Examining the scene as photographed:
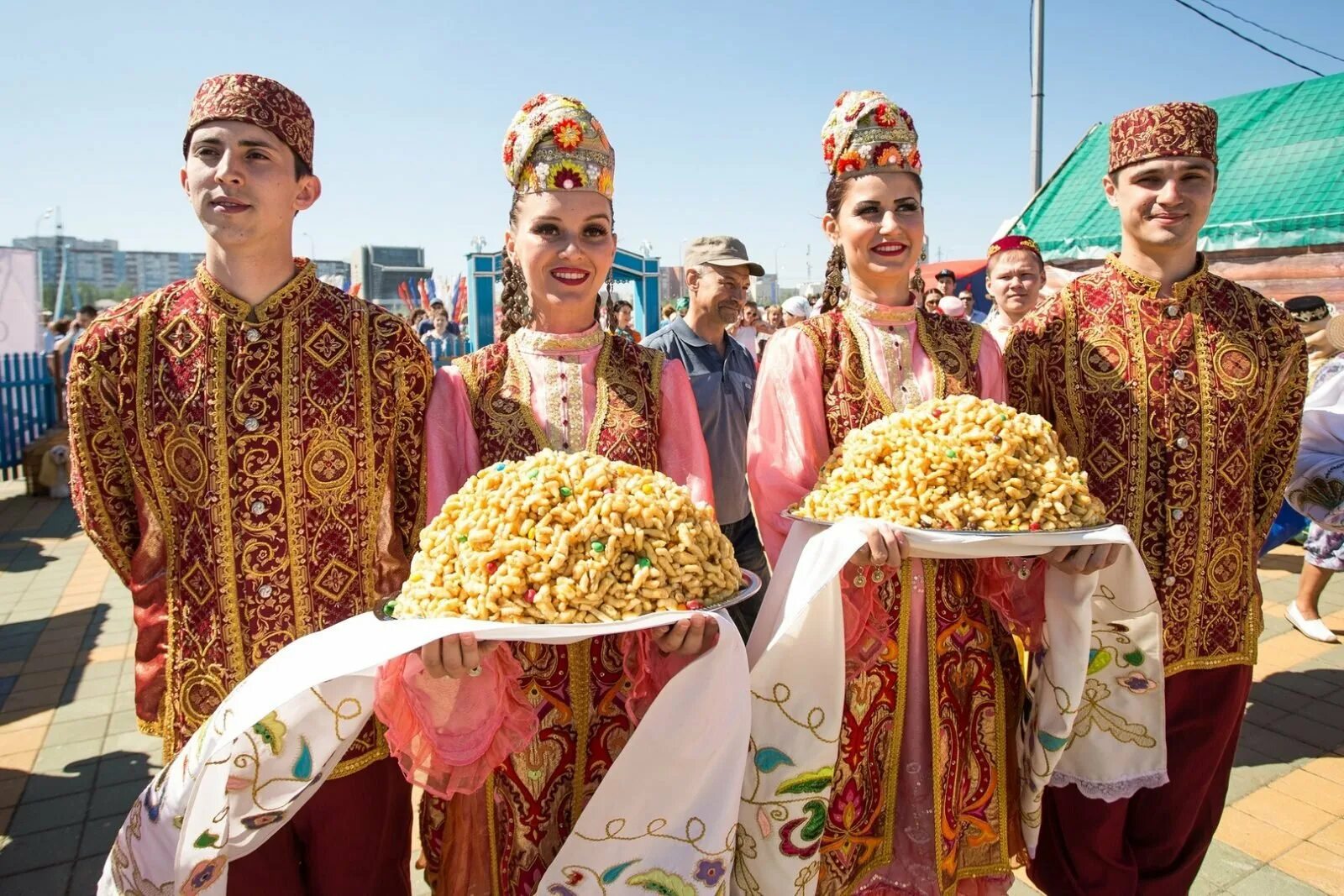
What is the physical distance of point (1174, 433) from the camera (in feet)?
8.27

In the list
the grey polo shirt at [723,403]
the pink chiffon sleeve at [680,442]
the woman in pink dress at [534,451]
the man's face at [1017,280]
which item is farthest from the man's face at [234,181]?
the man's face at [1017,280]

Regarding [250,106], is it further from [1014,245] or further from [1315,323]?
[1315,323]

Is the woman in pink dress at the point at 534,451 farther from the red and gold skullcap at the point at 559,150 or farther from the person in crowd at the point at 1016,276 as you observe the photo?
the person in crowd at the point at 1016,276

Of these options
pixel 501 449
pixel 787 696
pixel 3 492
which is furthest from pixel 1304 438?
pixel 3 492

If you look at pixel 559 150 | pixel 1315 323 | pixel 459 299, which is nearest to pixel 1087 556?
pixel 559 150

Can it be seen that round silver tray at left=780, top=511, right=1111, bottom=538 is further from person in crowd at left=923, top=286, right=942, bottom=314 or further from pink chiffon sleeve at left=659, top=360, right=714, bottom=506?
person in crowd at left=923, top=286, right=942, bottom=314

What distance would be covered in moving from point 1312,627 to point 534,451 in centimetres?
512

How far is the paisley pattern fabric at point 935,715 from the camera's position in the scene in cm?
229

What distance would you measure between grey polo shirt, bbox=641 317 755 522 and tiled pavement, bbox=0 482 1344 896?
1.92 m

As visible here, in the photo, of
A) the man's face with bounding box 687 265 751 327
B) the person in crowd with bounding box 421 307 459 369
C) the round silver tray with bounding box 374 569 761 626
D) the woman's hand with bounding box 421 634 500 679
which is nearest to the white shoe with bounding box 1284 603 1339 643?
the man's face with bounding box 687 265 751 327

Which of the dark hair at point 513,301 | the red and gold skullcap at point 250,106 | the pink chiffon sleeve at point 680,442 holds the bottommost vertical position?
the pink chiffon sleeve at point 680,442

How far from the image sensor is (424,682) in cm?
194

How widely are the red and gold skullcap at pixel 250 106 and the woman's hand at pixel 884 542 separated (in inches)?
68.0

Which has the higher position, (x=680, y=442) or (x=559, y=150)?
(x=559, y=150)
